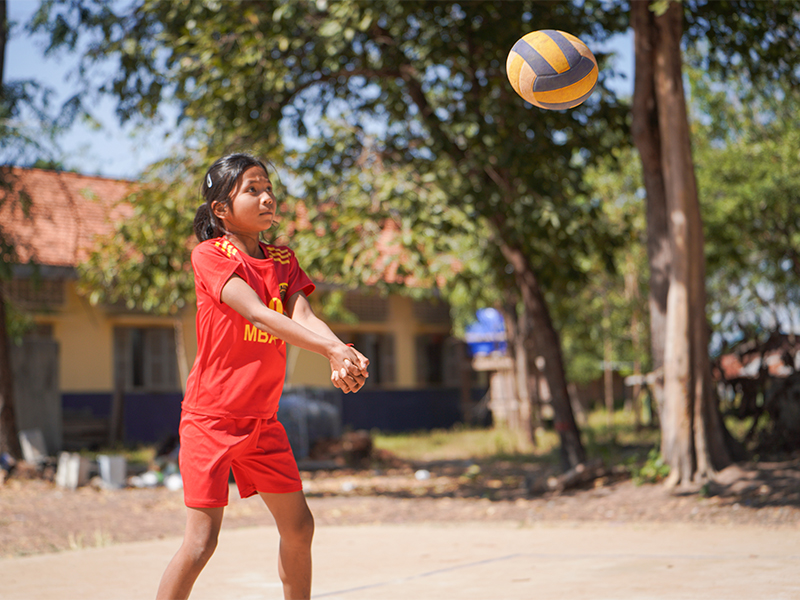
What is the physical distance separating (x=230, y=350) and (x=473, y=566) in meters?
2.80

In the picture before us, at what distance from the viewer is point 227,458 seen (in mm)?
3074

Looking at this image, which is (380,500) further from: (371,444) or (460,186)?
(371,444)

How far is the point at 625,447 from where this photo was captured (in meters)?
12.2

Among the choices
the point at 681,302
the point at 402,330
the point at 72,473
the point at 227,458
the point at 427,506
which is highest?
the point at 402,330

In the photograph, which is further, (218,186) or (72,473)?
(72,473)

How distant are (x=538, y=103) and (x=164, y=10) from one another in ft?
20.1

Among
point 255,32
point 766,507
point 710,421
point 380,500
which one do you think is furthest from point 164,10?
point 766,507

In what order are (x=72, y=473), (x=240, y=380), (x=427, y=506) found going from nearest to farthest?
(x=240, y=380)
(x=427, y=506)
(x=72, y=473)

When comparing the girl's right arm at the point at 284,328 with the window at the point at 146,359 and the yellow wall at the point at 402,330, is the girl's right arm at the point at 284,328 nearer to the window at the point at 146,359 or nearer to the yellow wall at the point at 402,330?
the window at the point at 146,359

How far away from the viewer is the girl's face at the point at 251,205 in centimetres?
→ 326

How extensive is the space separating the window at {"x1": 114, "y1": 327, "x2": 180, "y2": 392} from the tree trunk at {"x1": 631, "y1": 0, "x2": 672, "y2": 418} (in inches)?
471

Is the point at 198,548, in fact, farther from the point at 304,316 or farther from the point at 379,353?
the point at 379,353

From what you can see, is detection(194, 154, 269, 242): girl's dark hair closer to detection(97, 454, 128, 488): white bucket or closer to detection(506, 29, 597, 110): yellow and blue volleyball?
detection(506, 29, 597, 110): yellow and blue volleyball

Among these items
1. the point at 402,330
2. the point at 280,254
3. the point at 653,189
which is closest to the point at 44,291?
the point at 402,330
